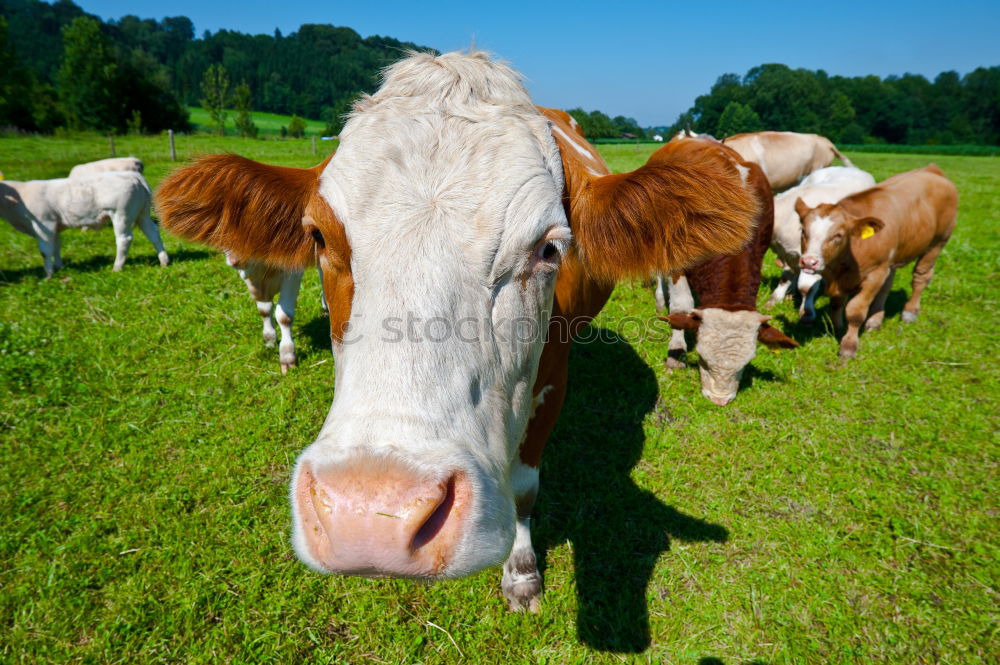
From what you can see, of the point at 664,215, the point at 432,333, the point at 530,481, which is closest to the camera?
the point at 432,333

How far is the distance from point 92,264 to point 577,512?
8812 mm

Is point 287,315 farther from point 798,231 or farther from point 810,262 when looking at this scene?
point 798,231

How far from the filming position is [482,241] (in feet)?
4.77

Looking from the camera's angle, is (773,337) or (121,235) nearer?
(773,337)

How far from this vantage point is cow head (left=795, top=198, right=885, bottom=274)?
509cm

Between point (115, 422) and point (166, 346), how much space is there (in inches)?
53.5

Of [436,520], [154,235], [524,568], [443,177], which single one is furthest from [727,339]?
[154,235]

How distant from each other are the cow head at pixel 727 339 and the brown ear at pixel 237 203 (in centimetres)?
335

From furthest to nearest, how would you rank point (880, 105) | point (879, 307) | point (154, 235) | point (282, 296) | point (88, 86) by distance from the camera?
point (880, 105)
point (88, 86)
point (154, 235)
point (879, 307)
point (282, 296)

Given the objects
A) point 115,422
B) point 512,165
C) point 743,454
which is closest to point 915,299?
point 743,454

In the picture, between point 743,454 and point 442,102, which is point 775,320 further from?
point 442,102

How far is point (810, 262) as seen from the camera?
512 centimetres

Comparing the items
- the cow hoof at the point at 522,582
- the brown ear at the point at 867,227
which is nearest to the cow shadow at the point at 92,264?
the cow hoof at the point at 522,582

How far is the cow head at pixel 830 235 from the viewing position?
5086mm
